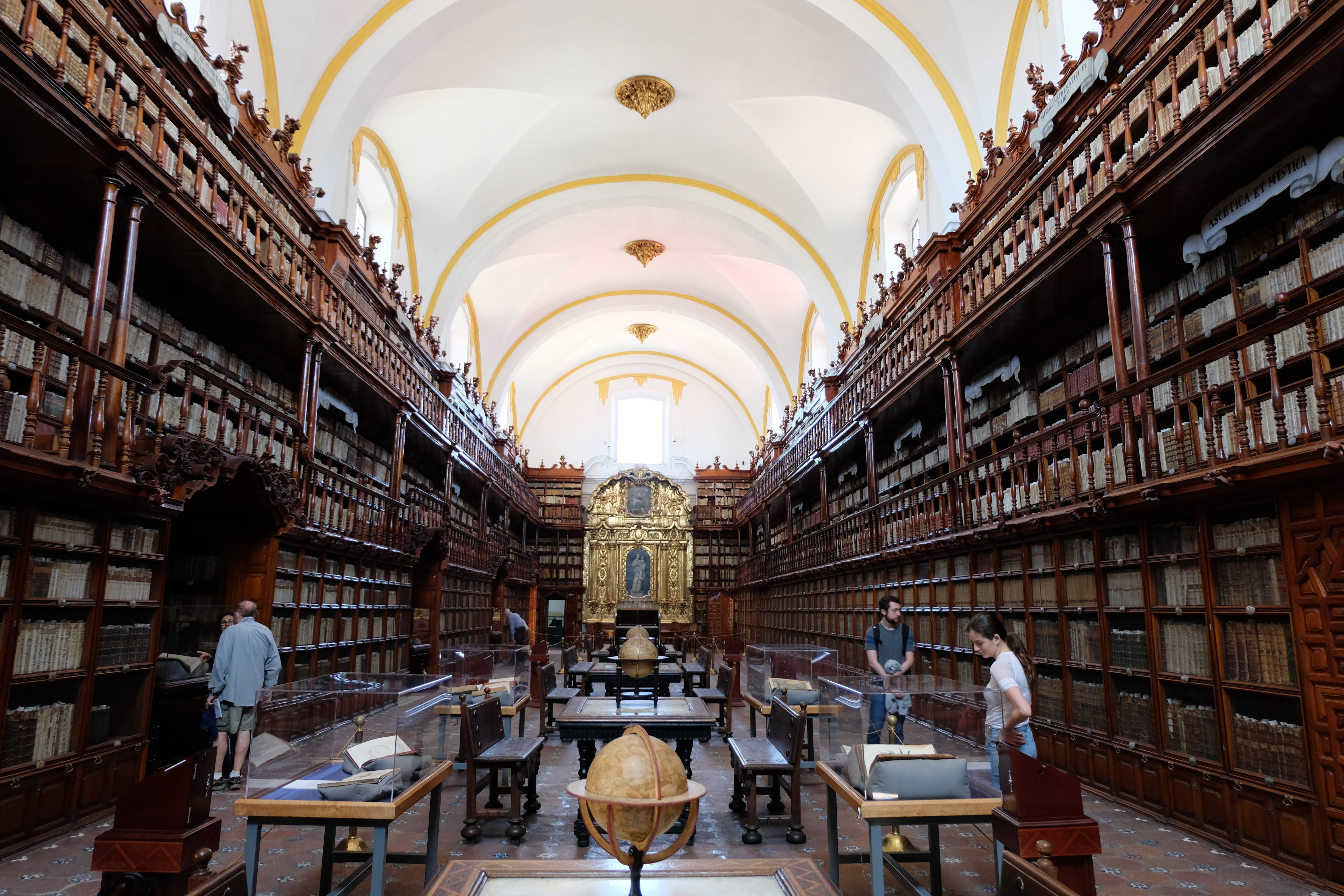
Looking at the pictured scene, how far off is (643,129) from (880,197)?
493cm

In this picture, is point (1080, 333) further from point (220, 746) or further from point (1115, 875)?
point (220, 746)

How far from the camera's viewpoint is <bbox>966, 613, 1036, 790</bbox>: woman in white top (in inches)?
165

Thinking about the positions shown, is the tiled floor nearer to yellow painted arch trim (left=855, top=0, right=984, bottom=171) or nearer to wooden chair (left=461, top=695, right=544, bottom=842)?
wooden chair (left=461, top=695, right=544, bottom=842)

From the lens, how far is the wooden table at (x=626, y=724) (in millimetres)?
5609

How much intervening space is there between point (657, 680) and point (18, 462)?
16.3 ft

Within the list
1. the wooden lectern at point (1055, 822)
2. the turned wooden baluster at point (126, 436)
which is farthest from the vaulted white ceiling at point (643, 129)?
the wooden lectern at point (1055, 822)

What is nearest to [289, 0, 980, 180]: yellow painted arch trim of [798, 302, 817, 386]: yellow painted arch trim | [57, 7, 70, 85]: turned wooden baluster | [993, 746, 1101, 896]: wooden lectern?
[57, 7, 70, 85]: turned wooden baluster

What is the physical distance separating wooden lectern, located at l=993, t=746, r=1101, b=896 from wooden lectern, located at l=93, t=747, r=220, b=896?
2232 mm

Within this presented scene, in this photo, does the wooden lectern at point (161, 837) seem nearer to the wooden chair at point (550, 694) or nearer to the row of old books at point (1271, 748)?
the row of old books at point (1271, 748)

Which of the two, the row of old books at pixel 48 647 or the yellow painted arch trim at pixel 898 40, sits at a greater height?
the yellow painted arch trim at pixel 898 40

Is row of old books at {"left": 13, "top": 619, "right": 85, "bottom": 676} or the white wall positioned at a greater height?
the white wall

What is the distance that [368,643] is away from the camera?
11297 mm

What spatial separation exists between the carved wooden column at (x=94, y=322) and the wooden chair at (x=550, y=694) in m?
4.59

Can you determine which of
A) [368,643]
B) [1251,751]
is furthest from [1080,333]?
[368,643]
